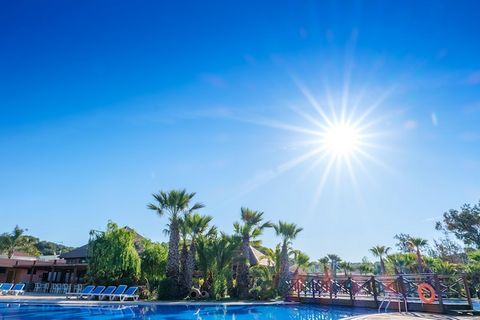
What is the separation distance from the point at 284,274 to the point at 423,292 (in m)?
9.90

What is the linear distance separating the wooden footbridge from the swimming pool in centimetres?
112

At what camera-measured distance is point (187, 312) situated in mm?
14820

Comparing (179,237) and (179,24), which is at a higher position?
(179,24)

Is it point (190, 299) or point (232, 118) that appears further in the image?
point (190, 299)

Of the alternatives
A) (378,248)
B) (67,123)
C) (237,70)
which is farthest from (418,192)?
(378,248)

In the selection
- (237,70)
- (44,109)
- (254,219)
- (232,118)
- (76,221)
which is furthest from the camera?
(76,221)

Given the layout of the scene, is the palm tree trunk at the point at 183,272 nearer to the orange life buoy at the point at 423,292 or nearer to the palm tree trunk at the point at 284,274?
the palm tree trunk at the point at 284,274

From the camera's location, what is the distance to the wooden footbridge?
12.6 meters

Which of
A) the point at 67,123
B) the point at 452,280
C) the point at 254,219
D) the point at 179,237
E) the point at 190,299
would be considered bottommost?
the point at 190,299

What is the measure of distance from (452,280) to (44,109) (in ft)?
64.3

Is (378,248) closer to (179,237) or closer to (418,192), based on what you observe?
(418,192)

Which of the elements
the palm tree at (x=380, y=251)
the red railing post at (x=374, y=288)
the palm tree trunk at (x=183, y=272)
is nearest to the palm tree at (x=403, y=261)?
the palm tree at (x=380, y=251)

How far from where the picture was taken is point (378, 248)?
138 feet

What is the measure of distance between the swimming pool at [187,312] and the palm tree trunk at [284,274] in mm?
3346
